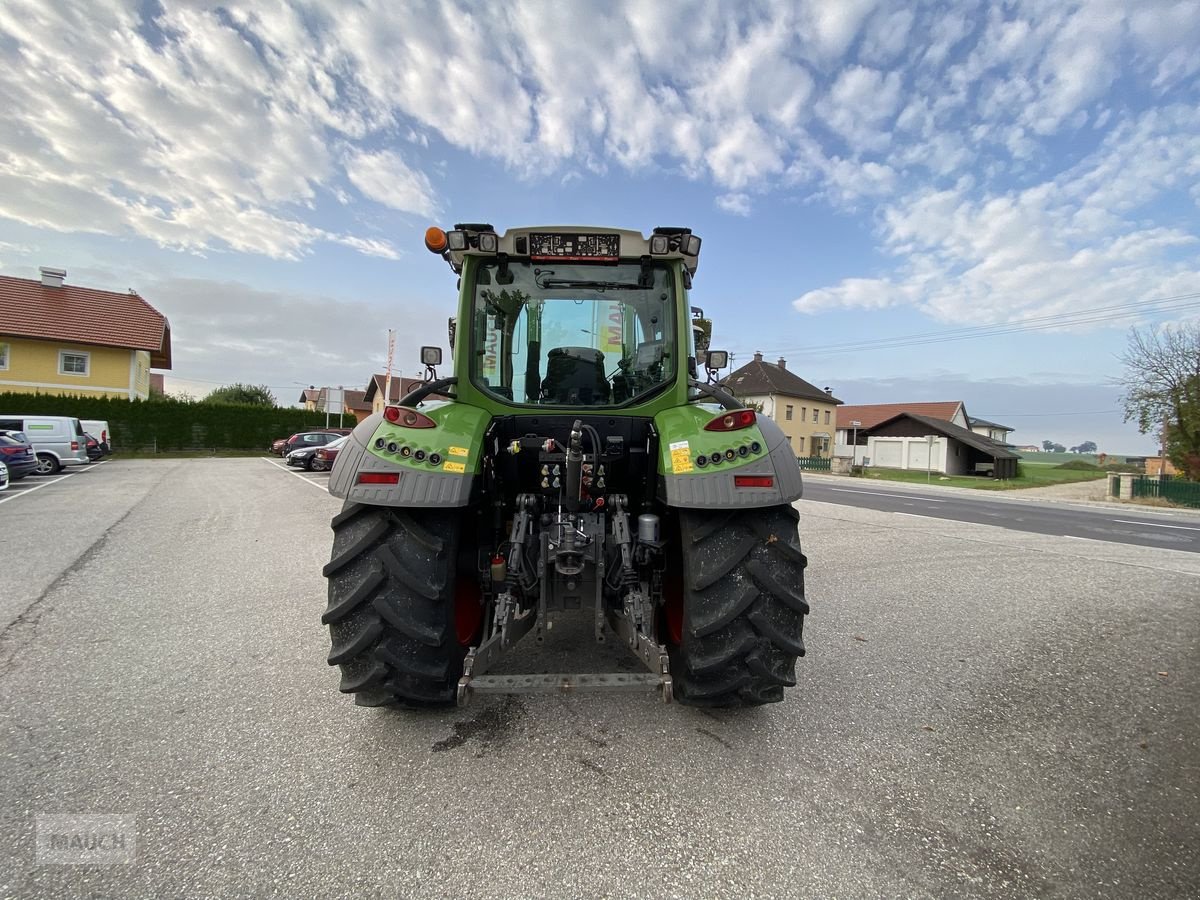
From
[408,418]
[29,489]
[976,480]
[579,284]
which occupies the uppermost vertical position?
Answer: [579,284]

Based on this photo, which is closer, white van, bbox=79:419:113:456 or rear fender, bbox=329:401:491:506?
rear fender, bbox=329:401:491:506

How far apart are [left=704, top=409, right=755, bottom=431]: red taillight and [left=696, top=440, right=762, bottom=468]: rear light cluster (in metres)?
0.15

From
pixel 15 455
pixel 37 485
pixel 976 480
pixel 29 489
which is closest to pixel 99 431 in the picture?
pixel 15 455

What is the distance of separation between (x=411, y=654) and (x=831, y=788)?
1889 mm

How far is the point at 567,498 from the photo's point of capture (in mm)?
2766

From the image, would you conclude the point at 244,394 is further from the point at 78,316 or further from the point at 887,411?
the point at 887,411

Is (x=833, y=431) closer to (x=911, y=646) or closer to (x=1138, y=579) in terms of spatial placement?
(x=1138, y=579)

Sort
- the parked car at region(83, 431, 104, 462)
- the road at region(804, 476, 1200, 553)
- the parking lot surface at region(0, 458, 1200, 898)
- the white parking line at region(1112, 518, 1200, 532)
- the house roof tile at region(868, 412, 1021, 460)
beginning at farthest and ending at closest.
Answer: the house roof tile at region(868, 412, 1021, 460) → the parked car at region(83, 431, 104, 462) → the white parking line at region(1112, 518, 1200, 532) → the road at region(804, 476, 1200, 553) → the parking lot surface at region(0, 458, 1200, 898)

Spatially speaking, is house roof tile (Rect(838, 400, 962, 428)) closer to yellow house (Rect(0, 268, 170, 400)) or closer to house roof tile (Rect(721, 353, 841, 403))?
house roof tile (Rect(721, 353, 841, 403))

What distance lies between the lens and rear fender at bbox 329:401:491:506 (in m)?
2.45

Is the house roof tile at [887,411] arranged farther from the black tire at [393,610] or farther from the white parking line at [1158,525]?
the black tire at [393,610]

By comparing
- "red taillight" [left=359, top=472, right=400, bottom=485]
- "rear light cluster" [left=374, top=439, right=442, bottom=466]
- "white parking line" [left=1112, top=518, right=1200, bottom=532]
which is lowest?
"white parking line" [left=1112, top=518, right=1200, bottom=532]

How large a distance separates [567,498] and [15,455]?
18.1 m

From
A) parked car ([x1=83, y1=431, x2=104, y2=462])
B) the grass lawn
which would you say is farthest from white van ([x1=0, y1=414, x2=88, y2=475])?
the grass lawn
